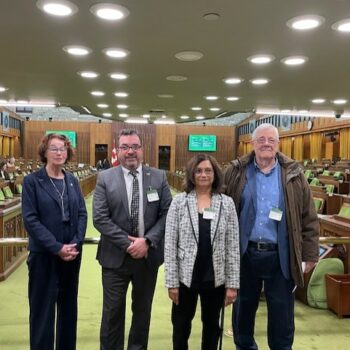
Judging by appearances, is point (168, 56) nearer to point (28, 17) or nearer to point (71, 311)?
point (28, 17)

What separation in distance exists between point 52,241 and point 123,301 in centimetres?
56

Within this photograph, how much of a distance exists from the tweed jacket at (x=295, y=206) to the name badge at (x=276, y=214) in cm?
6

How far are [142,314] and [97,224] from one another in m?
0.62

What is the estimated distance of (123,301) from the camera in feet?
7.76

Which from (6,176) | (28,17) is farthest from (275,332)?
(6,176)

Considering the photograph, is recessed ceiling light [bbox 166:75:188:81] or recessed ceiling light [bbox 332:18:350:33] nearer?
recessed ceiling light [bbox 332:18:350:33]

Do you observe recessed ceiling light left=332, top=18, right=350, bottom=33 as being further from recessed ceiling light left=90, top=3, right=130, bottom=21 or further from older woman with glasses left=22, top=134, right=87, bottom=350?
older woman with glasses left=22, top=134, right=87, bottom=350

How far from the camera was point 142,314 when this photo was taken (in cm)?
240

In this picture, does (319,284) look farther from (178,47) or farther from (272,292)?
(178,47)

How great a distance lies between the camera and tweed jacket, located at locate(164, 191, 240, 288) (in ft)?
6.79

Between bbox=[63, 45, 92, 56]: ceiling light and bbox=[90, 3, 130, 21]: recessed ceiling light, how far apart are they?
3.65 feet

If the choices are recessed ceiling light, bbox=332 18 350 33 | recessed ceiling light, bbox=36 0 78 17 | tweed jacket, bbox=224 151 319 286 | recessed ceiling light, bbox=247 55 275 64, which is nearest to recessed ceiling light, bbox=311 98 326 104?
recessed ceiling light, bbox=247 55 275 64

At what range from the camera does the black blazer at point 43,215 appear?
86.2 inches

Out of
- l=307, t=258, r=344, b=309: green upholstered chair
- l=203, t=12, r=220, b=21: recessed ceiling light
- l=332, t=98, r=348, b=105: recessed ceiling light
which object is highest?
l=332, t=98, r=348, b=105: recessed ceiling light
